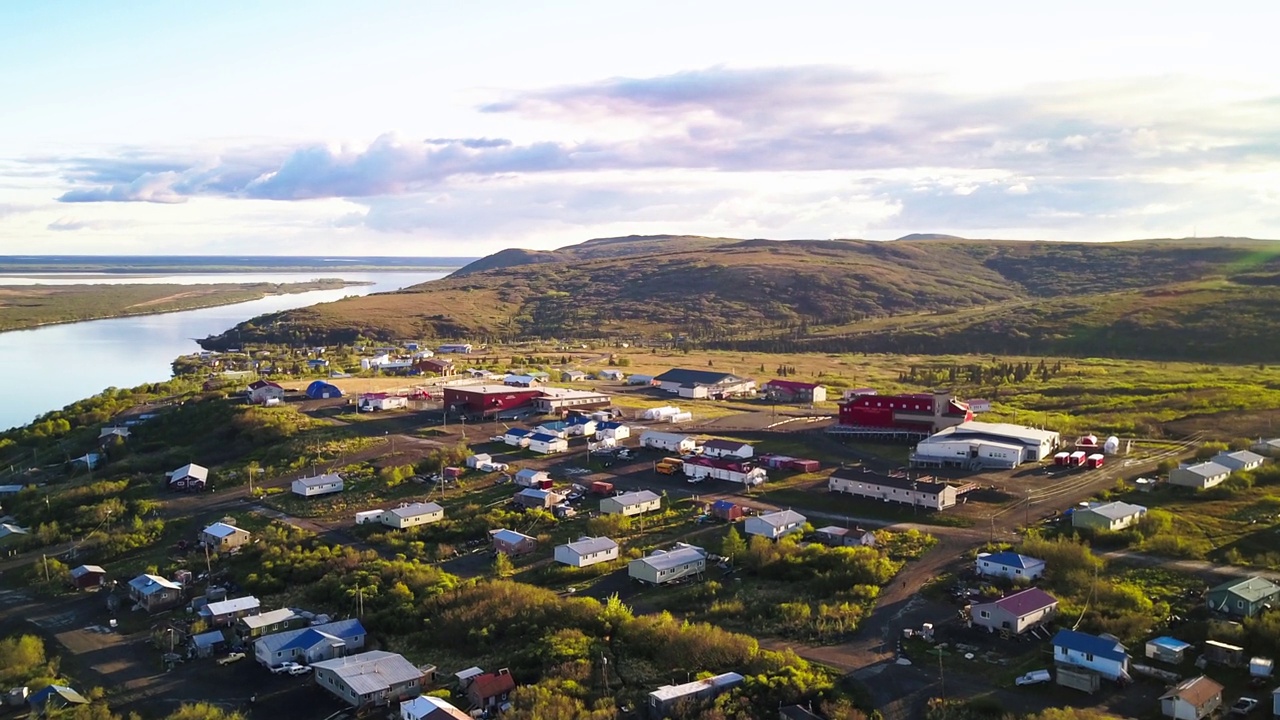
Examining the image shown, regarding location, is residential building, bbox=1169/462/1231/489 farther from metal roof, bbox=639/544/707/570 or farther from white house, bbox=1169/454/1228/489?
metal roof, bbox=639/544/707/570

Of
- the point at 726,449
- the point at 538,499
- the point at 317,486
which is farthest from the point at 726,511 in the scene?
the point at 317,486

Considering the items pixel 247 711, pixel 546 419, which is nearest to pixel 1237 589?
pixel 247 711

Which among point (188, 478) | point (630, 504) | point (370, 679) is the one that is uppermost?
point (630, 504)

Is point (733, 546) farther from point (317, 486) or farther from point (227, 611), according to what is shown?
point (317, 486)

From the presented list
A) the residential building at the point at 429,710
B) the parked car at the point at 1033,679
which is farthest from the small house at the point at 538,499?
the parked car at the point at 1033,679

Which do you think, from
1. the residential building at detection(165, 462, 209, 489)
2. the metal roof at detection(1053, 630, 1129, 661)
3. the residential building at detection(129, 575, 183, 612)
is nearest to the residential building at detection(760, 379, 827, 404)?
the residential building at detection(165, 462, 209, 489)

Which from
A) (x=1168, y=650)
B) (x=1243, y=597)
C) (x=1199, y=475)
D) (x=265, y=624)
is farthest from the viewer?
(x=1199, y=475)

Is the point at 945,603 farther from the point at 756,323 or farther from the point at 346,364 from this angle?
the point at 756,323
